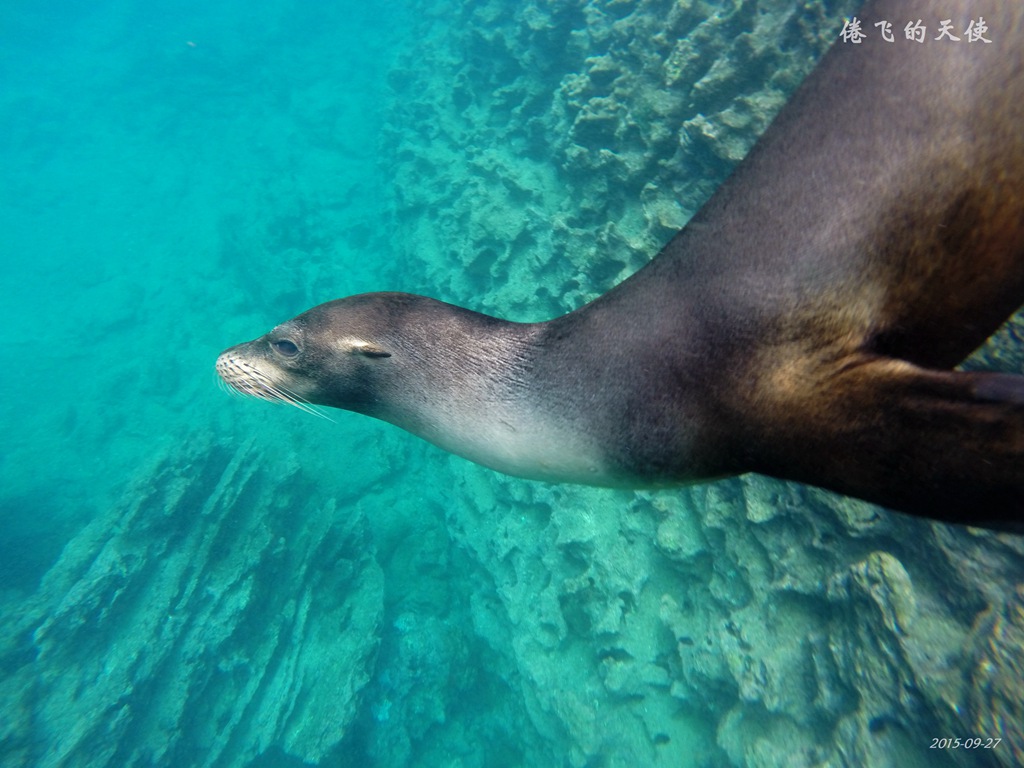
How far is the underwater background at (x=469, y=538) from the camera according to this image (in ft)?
11.5

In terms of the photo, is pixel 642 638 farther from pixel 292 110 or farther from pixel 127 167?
pixel 127 167

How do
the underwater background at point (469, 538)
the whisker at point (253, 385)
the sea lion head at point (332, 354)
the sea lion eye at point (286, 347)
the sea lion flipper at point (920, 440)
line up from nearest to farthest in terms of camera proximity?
the sea lion flipper at point (920, 440) < the sea lion head at point (332, 354) < the sea lion eye at point (286, 347) < the whisker at point (253, 385) < the underwater background at point (469, 538)

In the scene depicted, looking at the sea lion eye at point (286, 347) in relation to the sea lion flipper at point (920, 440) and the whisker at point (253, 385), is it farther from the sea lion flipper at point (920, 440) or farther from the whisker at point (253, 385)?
the sea lion flipper at point (920, 440)

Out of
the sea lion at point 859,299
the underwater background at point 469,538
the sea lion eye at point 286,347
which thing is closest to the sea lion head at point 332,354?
the sea lion eye at point 286,347

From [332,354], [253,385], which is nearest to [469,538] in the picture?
[253,385]

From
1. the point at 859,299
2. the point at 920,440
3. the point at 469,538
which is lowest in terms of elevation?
the point at 469,538

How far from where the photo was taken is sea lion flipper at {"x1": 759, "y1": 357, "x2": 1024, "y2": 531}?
3.94 ft

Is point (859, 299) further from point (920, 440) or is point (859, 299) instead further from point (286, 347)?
point (286, 347)

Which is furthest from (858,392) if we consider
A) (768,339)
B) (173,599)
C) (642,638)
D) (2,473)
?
(2,473)

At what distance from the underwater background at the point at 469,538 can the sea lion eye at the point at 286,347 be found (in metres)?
3.70

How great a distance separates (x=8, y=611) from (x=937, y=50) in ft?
43.7

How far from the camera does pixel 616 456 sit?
6.40ft

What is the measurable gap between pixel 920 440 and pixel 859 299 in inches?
16.5

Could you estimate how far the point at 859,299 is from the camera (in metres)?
1.40
